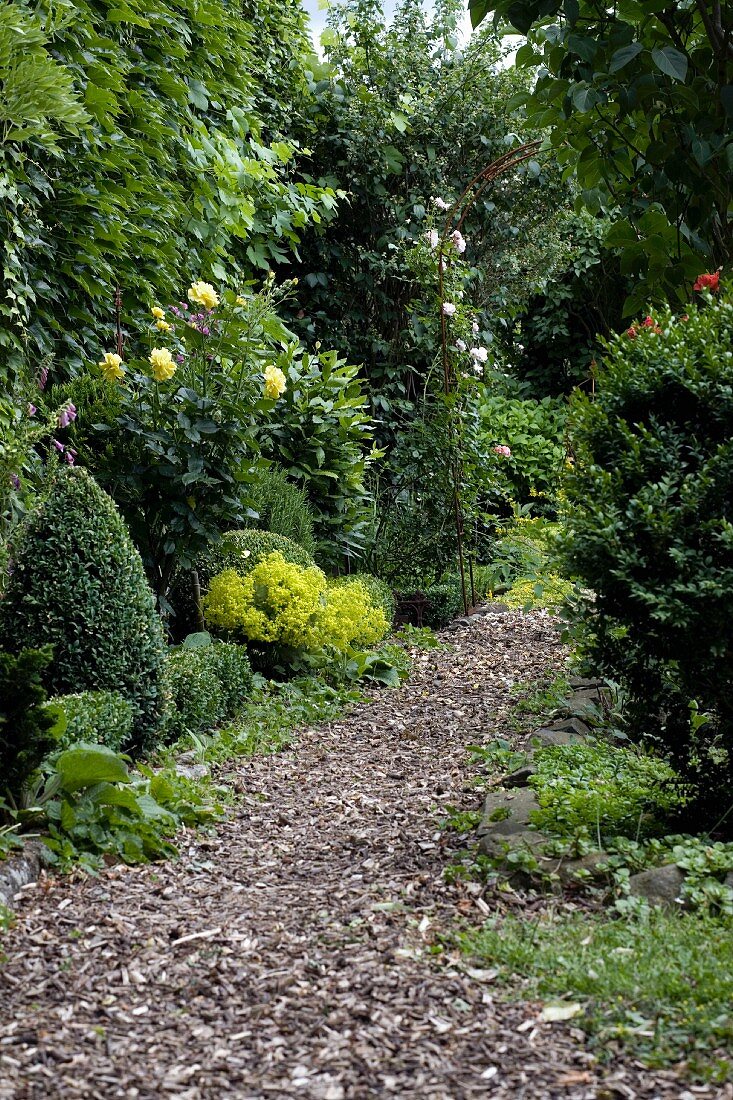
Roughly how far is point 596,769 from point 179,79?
522 centimetres

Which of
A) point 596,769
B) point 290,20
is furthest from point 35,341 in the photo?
point 290,20

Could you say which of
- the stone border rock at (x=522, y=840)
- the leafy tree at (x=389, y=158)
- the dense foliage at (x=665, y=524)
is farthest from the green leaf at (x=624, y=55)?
the leafy tree at (x=389, y=158)

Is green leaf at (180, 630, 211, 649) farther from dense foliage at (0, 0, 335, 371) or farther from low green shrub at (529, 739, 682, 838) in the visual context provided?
low green shrub at (529, 739, 682, 838)

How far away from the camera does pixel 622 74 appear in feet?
11.5

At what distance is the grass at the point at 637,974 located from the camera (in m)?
1.84

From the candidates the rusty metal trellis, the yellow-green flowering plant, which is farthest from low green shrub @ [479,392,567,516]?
the yellow-green flowering plant

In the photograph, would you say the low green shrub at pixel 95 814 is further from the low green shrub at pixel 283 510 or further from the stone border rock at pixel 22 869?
the low green shrub at pixel 283 510

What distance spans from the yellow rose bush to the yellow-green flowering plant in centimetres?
28

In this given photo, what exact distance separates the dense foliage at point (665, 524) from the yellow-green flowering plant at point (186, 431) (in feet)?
8.20

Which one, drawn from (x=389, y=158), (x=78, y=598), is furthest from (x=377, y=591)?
(x=389, y=158)

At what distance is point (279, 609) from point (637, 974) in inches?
135

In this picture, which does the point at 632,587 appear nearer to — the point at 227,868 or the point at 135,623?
the point at 227,868

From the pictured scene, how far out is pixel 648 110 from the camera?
11.8ft

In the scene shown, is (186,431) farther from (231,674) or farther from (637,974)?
(637,974)
